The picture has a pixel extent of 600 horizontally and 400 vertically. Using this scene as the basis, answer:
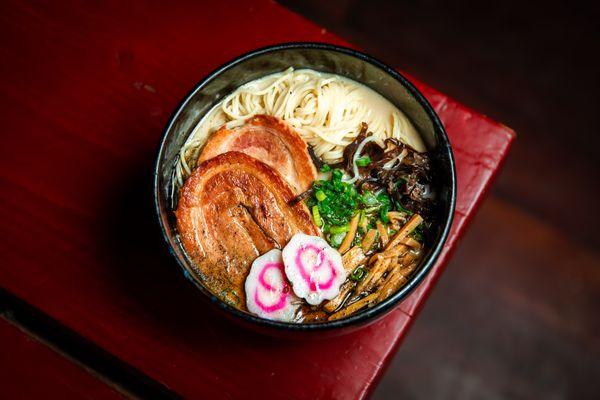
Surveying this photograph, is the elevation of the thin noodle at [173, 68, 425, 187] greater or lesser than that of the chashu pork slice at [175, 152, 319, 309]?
greater

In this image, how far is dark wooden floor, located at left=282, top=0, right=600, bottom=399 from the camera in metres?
3.36

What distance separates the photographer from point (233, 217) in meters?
1.98

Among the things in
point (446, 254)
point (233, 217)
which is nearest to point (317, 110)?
point (233, 217)

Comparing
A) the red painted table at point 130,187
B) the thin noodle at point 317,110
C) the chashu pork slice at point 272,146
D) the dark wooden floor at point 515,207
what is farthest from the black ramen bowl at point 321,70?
the dark wooden floor at point 515,207

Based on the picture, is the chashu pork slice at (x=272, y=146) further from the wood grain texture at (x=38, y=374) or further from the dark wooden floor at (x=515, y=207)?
the dark wooden floor at (x=515, y=207)

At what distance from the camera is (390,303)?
1.71 metres

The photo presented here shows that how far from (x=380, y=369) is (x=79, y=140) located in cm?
148

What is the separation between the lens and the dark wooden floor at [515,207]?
3.36 meters

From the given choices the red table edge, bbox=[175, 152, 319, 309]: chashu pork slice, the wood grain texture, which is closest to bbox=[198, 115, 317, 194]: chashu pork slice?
bbox=[175, 152, 319, 309]: chashu pork slice

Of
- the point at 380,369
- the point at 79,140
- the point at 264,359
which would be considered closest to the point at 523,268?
the point at 380,369

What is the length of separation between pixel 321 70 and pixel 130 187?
2.87 ft

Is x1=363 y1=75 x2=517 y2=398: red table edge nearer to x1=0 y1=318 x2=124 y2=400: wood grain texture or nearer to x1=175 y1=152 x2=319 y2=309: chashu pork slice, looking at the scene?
x1=175 y1=152 x2=319 y2=309: chashu pork slice

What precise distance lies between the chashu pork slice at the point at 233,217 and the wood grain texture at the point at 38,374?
78 cm

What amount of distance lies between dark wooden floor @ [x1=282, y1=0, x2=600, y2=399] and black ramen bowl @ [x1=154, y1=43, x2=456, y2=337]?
1618mm
